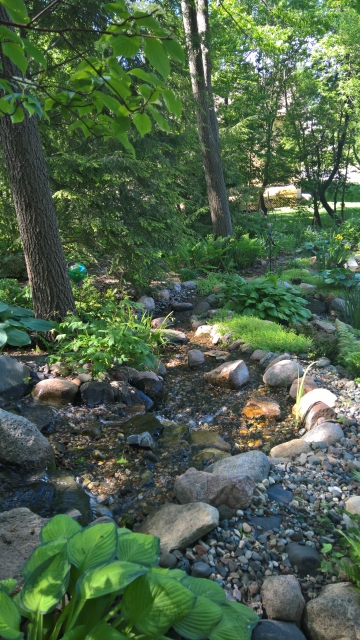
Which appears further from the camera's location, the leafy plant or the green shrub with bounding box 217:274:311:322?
the green shrub with bounding box 217:274:311:322

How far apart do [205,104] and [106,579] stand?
895 centimetres

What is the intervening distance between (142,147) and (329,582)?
18.5 feet

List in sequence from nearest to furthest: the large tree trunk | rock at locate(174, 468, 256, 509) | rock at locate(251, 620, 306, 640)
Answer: rock at locate(251, 620, 306, 640) → rock at locate(174, 468, 256, 509) → the large tree trunk

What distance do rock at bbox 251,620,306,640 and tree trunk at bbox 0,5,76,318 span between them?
3593 mm

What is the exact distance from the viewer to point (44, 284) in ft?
15.7

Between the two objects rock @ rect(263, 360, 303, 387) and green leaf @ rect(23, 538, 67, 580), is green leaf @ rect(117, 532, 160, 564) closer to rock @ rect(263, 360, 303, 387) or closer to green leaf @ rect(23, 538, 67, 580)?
green leaf @ rect(23, 538, 67, 580)

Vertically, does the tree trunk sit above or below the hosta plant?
above

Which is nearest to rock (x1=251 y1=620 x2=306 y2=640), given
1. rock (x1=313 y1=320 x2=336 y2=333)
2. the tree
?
the tree

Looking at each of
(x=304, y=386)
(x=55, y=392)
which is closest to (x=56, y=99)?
(x=55, y=392)

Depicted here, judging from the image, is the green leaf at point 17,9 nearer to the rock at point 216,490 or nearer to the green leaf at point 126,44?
the green leaf at point 126,44

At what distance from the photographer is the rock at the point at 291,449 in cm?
330

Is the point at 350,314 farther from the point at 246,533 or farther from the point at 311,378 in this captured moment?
the point at 246,533

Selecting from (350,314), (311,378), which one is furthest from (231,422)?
(350,314)

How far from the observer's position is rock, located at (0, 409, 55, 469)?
3057 mm
